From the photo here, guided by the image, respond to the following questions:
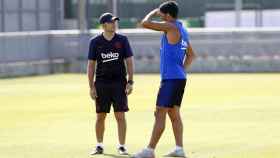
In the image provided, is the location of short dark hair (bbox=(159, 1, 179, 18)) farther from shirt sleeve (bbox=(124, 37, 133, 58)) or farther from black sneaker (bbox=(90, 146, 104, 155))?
black sneaker (bbox=(90, 146, 104, 155))

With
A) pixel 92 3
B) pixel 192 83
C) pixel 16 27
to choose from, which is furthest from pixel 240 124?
pixel 92 3

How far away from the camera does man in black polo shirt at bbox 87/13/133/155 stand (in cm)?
1290

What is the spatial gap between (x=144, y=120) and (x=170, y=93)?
17.9 feet

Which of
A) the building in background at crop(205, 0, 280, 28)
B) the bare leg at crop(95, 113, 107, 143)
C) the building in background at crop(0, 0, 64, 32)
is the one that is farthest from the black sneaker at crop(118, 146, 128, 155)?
the building in background at crop(205, 0, 280, 28)

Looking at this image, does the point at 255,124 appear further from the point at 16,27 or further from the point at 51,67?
the point at 16,27

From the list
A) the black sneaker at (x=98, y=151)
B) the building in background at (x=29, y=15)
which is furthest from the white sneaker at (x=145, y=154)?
the building in background at (x=29, y=15)

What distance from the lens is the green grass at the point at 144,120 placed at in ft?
43.6

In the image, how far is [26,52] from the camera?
113ft

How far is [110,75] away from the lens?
Result: 13.0m

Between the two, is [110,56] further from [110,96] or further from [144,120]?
[144,120]

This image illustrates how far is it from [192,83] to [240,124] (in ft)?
38.3

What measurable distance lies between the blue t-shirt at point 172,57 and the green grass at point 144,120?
3.50 ft

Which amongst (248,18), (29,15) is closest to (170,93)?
(29,15)

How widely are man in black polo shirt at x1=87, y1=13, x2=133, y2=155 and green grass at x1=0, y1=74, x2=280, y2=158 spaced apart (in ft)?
1.62
